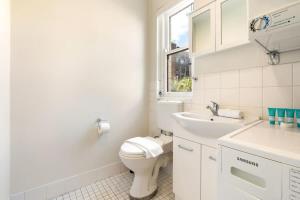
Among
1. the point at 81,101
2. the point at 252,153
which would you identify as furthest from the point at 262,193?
the point at 81,101

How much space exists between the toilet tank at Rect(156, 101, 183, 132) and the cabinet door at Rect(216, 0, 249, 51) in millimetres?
679

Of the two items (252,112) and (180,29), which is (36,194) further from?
(180,29)

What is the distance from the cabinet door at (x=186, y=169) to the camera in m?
1.15

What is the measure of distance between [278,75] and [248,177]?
78 cm

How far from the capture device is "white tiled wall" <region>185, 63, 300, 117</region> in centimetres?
100

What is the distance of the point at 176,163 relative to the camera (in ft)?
4.35

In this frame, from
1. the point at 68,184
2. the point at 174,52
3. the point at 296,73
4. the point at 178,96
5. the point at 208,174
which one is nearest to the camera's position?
the point at 296,73

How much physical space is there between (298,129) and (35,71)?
6.35ft

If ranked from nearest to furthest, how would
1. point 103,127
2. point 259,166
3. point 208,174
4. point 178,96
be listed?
point 259,166 → point 208,174 → point 103,127 → point 178,96

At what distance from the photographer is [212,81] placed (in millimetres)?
1444

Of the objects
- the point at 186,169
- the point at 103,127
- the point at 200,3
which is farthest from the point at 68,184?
the point at 200,3

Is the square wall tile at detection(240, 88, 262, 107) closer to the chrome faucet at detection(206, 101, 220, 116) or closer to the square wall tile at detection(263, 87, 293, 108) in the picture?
the square wall tile at detection(263, 87, 293, 108)

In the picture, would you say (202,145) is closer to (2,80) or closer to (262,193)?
(262,193)

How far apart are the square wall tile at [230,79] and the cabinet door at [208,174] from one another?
0.57 meters
